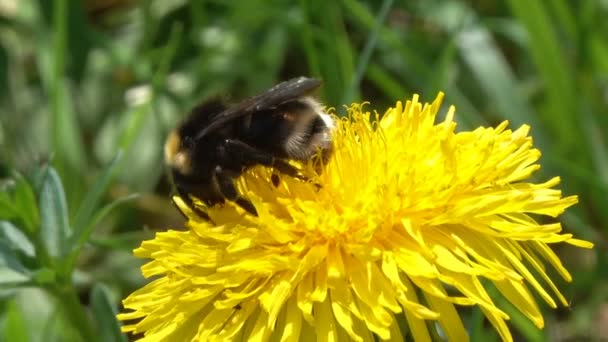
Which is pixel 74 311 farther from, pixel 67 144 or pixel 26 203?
pixel 67 144

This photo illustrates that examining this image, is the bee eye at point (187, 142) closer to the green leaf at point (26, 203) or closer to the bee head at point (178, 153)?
the bee head at point (178, 153)

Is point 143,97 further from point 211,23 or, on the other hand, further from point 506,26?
point 506,26

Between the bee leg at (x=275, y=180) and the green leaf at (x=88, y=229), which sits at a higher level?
the green leaf at (x=88, y=229)

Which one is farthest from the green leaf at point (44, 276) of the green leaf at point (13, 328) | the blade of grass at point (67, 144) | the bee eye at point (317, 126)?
the blade of grass at point (67, 144)

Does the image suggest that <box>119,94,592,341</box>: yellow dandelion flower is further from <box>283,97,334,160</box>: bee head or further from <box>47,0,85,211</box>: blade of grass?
<box>47,0,85,211</box>: blade of grass

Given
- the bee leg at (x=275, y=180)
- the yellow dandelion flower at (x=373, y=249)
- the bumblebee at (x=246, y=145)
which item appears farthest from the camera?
the bee leg at (x=275, y=180)

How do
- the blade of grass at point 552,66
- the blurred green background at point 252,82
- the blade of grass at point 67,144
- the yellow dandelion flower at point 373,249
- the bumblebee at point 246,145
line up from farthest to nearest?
the blade of grass at point 67,144 < the blade of grass at point 552,66 < the blurred green background at point 252,82 < the bumblebee at point 246,145 < the yellow dandelion flower at point 373,249

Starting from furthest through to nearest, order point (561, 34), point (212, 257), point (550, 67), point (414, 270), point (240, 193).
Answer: point (561, 34), point (550, 67), point (240, 193), point (212, 257), point (414, 270)

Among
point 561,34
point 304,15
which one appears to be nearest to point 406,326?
point 304,15
